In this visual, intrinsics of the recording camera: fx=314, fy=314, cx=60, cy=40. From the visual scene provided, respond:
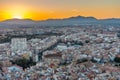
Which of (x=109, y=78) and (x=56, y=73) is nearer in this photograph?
(x=109, y=78)

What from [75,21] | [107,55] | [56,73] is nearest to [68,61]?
[107,55]

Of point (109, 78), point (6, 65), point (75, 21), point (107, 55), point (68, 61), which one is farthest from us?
point (75, 21)

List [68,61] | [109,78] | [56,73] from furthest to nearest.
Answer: [68,61]
[56,73]
[109,78]

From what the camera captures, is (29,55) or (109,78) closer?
(109,78)

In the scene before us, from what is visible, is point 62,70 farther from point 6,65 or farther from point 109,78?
point 6,65

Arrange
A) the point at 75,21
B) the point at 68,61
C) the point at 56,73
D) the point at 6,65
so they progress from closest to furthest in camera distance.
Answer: the point at 56,73 → the point at 6,65 → the point at 68,61 → the point at 75,21

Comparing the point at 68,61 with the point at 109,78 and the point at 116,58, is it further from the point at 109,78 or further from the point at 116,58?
the point at 109,78

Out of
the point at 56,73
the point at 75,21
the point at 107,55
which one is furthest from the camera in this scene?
the point at 75,21

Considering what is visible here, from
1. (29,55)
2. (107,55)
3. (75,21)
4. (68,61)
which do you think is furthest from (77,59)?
(75,21)
